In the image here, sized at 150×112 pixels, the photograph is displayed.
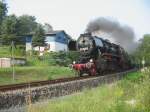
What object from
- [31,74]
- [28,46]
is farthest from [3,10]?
[31,74]

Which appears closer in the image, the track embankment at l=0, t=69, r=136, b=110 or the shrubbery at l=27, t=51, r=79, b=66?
the track embankment at l=0, t=69, r=136, b=110

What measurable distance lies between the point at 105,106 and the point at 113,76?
18.6 metres

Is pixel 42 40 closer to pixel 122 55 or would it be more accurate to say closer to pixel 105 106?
pixel 122 55

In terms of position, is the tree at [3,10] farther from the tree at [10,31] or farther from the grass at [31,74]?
the grass at [31,74]

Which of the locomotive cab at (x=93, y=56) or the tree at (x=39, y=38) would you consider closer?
the locomotive cab at (x=93, y=56)

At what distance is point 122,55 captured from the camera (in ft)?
136

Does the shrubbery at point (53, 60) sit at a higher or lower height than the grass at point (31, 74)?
higher

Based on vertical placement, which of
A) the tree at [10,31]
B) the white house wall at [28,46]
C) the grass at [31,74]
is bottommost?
the grass at [31,74]

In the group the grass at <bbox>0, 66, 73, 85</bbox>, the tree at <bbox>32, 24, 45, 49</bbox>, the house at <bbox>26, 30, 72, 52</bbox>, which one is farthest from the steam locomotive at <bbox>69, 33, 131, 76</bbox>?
the house at <bbox>26, 30, 72, 52</bbox>

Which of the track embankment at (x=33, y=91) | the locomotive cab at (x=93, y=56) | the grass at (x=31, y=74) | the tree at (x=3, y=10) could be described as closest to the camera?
the track embankment at (x=33, y=91)

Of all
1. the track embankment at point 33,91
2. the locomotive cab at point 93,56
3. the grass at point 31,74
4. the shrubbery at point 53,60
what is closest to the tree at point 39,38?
the shrubbery at point 53,60

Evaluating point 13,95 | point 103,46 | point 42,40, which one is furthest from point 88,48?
point 42,40

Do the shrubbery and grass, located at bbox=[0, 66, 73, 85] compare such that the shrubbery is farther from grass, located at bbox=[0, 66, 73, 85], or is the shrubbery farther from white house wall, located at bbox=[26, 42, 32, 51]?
white house wall, located at bbox=[26, 42, 32, 51]

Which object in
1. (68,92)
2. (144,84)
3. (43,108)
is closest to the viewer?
(43,108)
